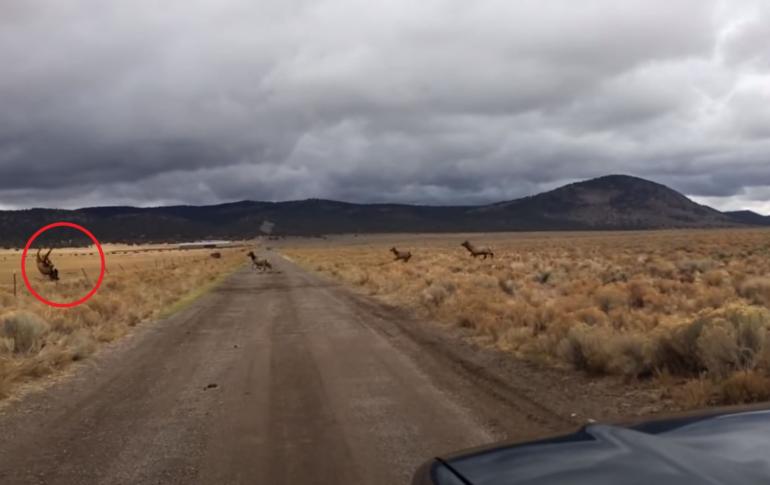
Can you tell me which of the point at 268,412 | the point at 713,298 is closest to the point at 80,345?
the point at 268,412

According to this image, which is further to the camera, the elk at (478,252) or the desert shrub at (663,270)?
the elk at (478,252)

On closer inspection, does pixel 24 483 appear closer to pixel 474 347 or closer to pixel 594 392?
pixel 594 392

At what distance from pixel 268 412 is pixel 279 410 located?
0.15 metres

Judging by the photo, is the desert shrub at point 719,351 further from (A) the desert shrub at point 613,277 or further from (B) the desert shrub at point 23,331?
(A) the desert shrub at point 613,277

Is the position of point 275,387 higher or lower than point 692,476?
lower

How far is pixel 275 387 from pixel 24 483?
401cm

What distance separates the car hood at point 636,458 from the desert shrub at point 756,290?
1614 cm

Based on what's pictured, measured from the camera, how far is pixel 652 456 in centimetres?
256

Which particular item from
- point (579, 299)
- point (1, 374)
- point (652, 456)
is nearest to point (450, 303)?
point (579, 299)

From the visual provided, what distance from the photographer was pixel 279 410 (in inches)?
323

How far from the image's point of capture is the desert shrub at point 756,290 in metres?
17.3

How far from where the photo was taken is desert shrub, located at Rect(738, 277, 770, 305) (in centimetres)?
1730

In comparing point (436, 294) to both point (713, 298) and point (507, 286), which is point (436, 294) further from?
point (713, 298)

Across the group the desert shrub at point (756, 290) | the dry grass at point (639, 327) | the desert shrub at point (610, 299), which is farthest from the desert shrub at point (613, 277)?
the desert shrub at point (610, 299)
